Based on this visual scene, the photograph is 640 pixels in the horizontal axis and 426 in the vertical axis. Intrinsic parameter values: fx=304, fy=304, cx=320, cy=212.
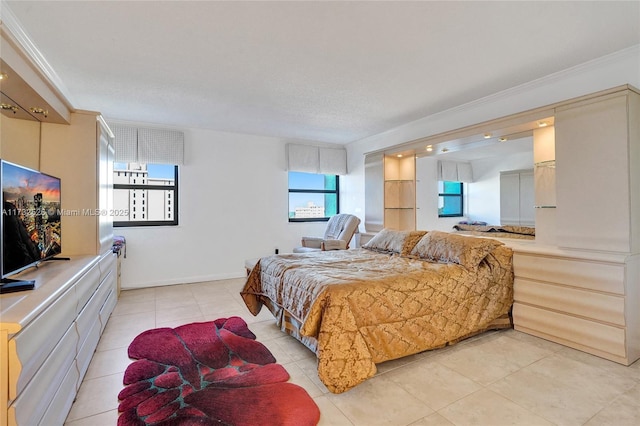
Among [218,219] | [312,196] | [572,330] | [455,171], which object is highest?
[455,171]

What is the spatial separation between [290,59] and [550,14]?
1.95 metres

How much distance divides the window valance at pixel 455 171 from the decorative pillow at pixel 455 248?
1.19 m

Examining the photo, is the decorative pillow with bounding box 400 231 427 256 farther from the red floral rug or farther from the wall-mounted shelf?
the red floral rug

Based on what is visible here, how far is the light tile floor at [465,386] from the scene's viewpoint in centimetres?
174

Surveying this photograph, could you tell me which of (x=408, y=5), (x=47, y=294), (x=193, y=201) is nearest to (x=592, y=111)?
(x=408, y=5)

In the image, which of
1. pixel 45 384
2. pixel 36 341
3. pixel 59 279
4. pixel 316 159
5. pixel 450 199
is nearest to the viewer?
pixel 36 341

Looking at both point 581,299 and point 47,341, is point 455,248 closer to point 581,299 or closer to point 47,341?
point 581,299

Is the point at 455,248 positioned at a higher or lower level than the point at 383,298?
higher

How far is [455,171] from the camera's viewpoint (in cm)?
412

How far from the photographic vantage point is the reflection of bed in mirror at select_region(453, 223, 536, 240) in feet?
10.8

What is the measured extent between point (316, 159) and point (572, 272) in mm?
4379

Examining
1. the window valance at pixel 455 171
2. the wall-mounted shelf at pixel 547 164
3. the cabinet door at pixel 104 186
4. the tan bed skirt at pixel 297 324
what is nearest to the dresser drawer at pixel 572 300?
the tan bed skirt at pixel 297 324

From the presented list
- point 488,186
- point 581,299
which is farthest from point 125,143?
point 581,299

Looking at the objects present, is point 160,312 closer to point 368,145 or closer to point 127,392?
point 127,392
